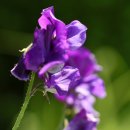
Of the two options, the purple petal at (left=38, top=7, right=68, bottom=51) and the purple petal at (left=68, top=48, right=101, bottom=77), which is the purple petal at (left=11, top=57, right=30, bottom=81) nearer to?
the purple petal at (left=38, top=7, right=68, bottom=51)

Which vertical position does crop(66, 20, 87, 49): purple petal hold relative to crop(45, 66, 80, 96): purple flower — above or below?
above

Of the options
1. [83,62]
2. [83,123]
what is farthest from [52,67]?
[83,62]

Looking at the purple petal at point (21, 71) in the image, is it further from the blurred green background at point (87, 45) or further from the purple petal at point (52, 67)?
the blurred green background at point (87, 45)

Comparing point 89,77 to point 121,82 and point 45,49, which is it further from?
point 121,82

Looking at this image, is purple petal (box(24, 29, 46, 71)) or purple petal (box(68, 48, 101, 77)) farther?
purple petal (box(68, 48, 101, 77))

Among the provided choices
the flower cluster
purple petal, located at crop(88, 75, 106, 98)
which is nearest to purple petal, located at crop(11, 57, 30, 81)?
the flower cluster

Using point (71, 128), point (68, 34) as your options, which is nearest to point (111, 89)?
point (71, 128)

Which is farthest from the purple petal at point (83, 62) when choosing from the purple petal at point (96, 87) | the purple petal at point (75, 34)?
the purple petal at point (75, 34)

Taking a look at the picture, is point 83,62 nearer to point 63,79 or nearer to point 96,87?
point 96,87
